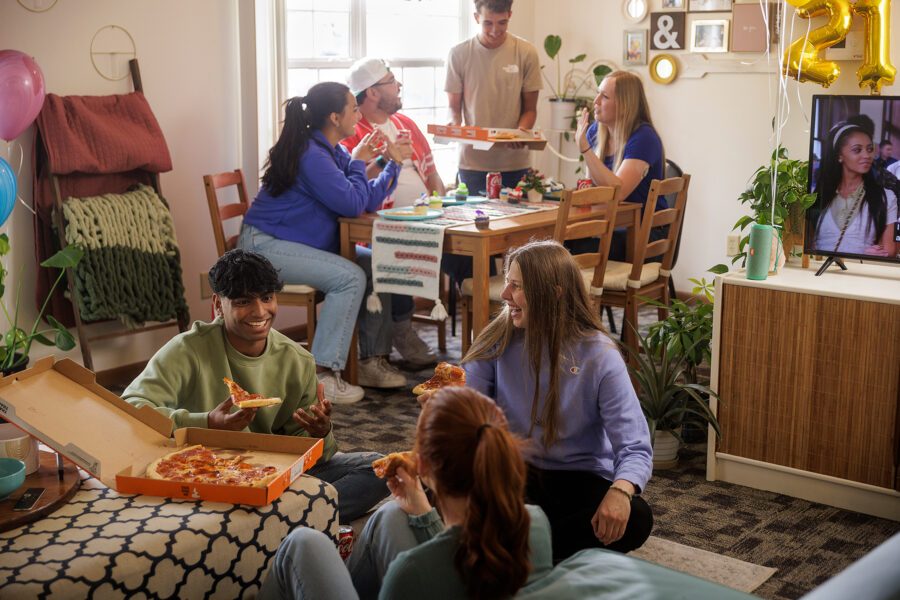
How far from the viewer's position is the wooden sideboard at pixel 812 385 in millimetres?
2811

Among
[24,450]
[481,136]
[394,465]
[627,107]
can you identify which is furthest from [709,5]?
[24,450]

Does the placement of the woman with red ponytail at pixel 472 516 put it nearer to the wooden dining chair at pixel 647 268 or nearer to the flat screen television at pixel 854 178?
the flat screen television at pixel 854 178

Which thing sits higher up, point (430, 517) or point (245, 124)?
point (245, 124)

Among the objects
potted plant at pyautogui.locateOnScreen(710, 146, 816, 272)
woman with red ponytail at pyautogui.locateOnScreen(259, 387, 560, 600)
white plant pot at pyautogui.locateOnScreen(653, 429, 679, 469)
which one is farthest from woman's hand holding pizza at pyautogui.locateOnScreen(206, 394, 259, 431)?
potted plant at pyautogui.locateOnScreen(710, 146, 816, 272)

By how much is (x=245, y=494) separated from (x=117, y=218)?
7.58 ft

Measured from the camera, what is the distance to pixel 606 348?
2.25m

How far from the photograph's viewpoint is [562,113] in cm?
589

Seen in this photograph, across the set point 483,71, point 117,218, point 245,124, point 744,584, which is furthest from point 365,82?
point 744,584

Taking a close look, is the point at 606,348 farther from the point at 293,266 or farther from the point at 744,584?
the point at 293,266

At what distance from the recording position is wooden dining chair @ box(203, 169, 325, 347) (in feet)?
13.0

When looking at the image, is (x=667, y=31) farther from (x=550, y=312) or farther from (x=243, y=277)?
(x=243, y=277)

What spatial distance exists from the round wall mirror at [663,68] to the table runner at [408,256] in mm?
2027

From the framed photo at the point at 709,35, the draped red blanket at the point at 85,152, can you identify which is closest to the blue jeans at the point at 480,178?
the framed photo at the point at 709,35

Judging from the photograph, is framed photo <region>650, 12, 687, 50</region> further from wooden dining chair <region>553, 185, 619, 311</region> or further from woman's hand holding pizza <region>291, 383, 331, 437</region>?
woman's hand holding pizza <region>291, 383, 331, 437</region>
